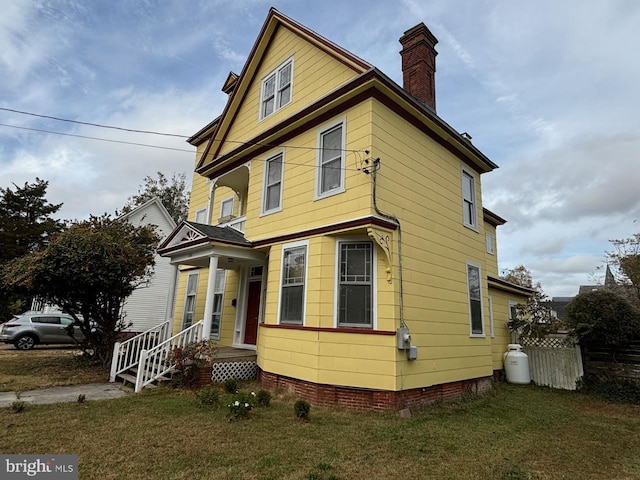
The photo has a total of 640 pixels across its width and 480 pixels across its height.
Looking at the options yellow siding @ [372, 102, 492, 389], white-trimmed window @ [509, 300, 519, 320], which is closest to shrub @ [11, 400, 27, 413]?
yellow siding @ [372, 102, 492, 389]

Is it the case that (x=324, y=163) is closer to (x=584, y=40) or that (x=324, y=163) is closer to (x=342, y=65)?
(x=342, y=65)

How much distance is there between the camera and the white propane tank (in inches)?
459

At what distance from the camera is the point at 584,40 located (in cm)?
982

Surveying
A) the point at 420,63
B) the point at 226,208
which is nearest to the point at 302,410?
the point at 226,208

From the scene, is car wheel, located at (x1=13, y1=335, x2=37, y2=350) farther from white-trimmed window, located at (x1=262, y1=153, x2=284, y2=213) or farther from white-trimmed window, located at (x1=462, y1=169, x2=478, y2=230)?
white-trimmed window, located at (x1=462, y1=169, x2=478, y2=230)

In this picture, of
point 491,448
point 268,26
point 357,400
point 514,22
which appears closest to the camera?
point 491,448

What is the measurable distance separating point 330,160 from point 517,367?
9.07m

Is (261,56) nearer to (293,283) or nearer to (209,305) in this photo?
(293,283)

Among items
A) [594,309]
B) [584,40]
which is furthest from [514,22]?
[594,309]

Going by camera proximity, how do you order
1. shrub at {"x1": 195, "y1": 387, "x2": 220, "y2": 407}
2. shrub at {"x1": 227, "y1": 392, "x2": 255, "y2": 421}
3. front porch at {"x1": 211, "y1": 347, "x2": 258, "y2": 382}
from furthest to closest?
front porch at {"x1": 211, "y1": 347, "x2": 258, "y2": 382}
shrub at {"x1": 195, "y1": 387, "x2": 220, "y2": 407}
shrub at {"x1": 227, "y1": 392, "x2": 255, "y2": 421}

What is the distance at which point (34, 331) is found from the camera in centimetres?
1645

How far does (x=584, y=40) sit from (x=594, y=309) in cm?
748

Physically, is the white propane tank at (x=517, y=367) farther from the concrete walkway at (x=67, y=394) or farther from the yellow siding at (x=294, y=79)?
the concrete walkway at (x=67, y=394)

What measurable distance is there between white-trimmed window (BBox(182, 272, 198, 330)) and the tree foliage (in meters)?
12.8
